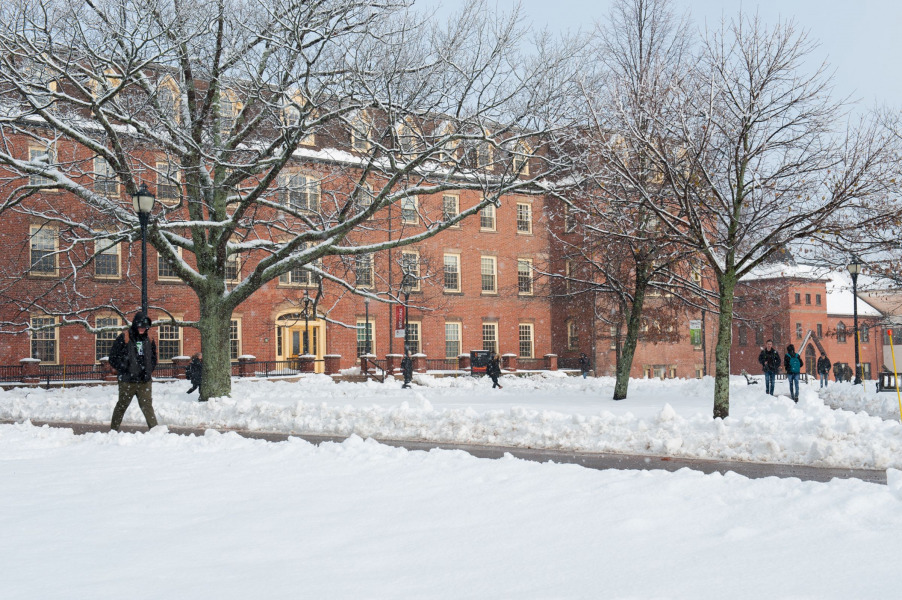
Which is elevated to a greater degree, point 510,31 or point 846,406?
Result: point 510,31

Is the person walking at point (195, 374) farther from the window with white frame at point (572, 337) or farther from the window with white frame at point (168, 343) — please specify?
the window with white frame at point (572, 337)

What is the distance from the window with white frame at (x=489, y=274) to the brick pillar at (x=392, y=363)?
10002 mm

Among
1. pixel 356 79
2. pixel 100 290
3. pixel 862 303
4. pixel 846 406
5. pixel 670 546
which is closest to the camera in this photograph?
pixel 670 546

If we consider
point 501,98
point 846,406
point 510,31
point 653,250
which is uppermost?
point 510,31

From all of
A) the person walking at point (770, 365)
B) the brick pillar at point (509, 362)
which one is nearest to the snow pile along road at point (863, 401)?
the person walking at point (770, 365)

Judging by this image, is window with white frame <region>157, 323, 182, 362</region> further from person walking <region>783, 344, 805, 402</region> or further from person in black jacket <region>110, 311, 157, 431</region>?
person walking <region>783, 344, 805, 402</region>

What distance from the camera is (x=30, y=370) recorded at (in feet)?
109

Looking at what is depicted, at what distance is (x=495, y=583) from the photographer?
5.08 m

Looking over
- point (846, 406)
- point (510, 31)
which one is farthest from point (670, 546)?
point (846, 406)

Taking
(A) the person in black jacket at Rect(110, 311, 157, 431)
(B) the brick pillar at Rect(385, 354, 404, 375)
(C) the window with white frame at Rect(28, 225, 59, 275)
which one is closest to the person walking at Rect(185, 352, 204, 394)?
(A) the person in black jacket at Rect(110, 311, 157, 431)

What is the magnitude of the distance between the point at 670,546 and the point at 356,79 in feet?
45.0

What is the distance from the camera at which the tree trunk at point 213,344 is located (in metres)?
21.5

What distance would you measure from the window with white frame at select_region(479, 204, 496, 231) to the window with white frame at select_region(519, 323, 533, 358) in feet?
20.9

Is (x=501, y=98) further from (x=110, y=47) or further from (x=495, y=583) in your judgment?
(x=495, y=583)
